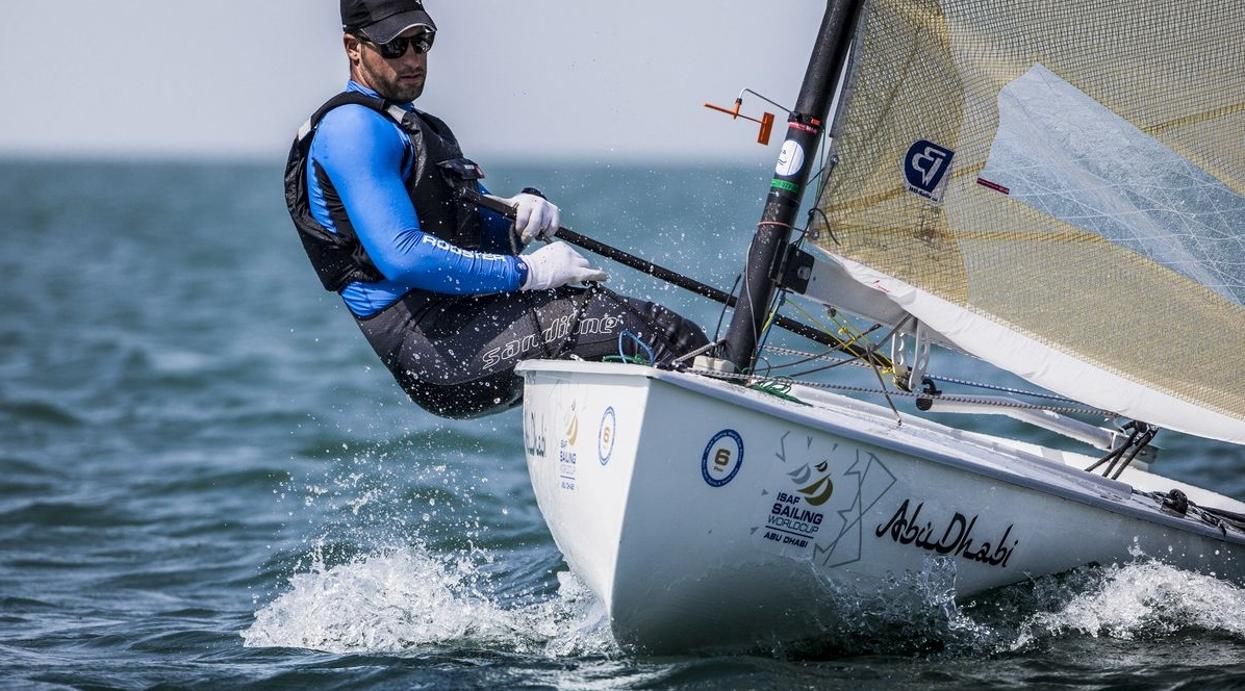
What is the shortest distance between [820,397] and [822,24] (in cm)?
131

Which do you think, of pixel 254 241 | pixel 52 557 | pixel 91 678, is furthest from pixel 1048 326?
pixel 254 241

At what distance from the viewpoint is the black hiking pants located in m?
4.07

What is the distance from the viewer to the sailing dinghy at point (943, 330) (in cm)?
355

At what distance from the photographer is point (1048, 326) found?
430 centimetres

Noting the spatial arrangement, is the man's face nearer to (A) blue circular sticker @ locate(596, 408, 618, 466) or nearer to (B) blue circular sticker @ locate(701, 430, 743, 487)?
(A) blue circular sticker @ locate(596, 408, 618, 466)

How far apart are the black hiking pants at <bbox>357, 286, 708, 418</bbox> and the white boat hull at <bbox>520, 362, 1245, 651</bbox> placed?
0.13 meters

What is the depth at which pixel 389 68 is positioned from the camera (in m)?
4.09

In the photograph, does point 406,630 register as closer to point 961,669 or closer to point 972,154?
point 961,669

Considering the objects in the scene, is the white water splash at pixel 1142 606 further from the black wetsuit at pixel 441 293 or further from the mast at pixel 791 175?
the black wetsuit at pixel 441 293

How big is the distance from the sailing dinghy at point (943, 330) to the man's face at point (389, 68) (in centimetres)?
93

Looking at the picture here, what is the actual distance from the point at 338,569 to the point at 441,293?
3.91 feet

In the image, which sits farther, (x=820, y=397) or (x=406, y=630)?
(x=820, y=397)

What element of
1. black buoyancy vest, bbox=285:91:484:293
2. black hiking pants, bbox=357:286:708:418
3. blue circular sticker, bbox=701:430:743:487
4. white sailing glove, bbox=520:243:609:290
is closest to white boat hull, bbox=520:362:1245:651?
blue circular sticker, bbox=701:430:743:487

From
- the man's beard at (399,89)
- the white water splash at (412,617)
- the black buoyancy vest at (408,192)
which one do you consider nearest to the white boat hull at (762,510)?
the white water splash at (412,617)
